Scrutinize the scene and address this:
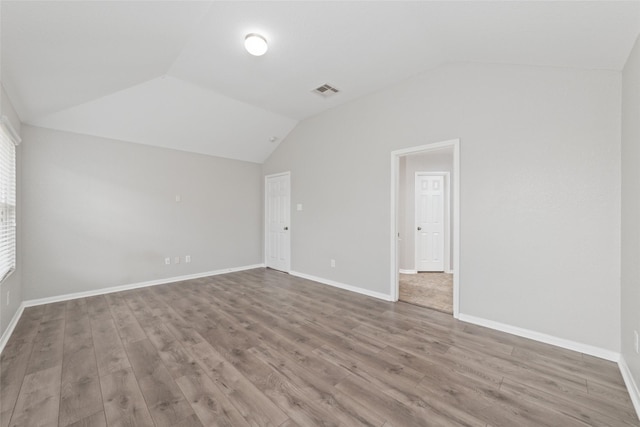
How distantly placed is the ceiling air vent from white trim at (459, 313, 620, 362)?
3.32 meters

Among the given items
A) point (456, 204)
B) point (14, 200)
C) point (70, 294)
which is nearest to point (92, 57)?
point (14, 200)

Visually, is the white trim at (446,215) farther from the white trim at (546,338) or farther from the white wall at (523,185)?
the white trim at (546,338)

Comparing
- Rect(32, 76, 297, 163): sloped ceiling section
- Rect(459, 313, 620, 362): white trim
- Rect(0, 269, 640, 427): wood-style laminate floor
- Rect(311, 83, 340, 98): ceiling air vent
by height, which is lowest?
Rect(0, 269, 640, 427): wood-style laminate floor

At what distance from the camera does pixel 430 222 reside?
5.43 m

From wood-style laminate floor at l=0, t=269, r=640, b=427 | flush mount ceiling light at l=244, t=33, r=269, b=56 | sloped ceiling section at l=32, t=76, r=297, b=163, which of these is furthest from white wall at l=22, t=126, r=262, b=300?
flush mount ceiling light at l=244, t=33, r=269, b=56

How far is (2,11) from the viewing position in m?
1.47

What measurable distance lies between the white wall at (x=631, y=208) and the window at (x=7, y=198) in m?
5.13

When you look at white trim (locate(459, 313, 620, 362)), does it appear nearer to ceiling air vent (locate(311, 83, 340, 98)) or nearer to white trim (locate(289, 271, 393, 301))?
white trim (locate(289, 271, 393, 301))

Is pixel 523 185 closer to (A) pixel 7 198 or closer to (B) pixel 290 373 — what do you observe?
(B) pixel 290 373

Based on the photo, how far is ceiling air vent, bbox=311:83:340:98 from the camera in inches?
136

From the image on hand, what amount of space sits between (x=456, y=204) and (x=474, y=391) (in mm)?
1872

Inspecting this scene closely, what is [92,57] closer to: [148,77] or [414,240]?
[148,77]

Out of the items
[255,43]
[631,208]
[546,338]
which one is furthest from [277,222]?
[631,208]

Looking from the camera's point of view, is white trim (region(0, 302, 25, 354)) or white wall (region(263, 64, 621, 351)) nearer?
white wall (region(263, 64, 621, 351))
